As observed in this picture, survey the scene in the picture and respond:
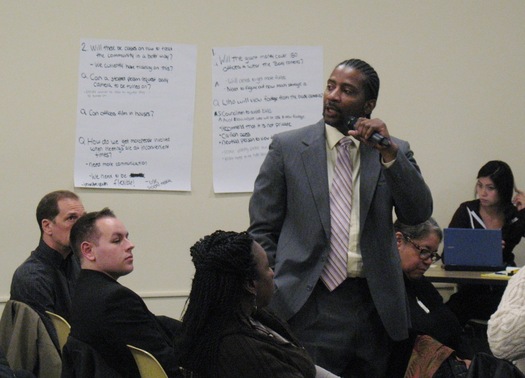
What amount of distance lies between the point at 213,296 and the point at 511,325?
74 centimetres

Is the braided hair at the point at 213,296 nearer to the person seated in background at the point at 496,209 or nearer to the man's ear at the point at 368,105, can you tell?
the man's ear at the point at 368,105

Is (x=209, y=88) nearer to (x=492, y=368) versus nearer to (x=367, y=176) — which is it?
(x=367, y=176)

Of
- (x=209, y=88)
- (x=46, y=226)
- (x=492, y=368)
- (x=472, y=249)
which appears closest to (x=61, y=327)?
(x=46, y=226)

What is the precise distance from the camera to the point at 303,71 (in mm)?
5176

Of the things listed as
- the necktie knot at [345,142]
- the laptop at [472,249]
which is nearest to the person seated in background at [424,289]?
the laptop at [472,249]

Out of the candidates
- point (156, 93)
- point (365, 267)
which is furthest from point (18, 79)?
point (365, 267)

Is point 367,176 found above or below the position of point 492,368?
above

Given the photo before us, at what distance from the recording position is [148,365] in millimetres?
2439

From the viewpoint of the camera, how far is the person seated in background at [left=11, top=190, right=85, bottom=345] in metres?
3.55

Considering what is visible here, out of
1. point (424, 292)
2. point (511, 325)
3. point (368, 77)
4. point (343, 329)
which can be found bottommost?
point (424, 292)

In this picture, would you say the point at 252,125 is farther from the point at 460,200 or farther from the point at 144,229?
the point at 460,200

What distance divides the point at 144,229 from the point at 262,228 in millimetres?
2570

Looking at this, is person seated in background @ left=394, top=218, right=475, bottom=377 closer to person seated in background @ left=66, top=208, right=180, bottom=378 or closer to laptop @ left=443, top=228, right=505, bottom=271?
laptop @ left=443, top=228, right=505, bottom=271

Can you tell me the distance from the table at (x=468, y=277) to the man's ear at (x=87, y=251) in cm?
177
